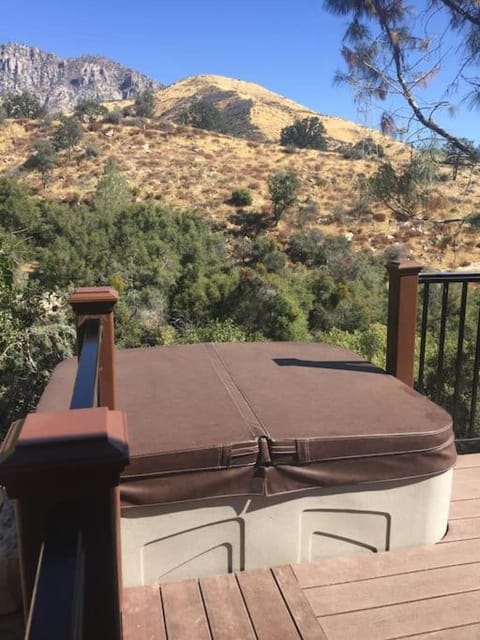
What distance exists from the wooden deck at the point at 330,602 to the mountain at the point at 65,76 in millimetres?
98896

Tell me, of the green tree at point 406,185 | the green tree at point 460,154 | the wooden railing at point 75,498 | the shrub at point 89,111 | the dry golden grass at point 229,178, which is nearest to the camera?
the wooden railing at point 75,498

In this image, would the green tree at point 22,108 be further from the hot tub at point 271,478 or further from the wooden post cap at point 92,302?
the hot tub at point 271,478

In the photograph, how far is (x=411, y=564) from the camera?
1.91 metres

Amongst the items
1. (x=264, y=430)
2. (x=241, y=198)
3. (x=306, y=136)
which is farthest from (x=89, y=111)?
(x=264, y=430)

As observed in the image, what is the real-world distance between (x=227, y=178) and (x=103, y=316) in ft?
71.3

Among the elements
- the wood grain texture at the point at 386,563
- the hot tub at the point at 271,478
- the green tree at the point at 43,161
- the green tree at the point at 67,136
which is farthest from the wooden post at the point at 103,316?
the green tree at the point at 67,136

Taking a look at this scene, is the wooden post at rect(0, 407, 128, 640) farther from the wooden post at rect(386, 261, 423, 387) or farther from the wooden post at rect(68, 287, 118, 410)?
the wooden post at rect(386, 261, 423, 387)

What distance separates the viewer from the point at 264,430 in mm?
1846

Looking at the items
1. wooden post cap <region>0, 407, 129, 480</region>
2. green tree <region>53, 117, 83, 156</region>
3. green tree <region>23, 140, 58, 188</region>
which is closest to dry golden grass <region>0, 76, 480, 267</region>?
green tree <region>23, 140, 58, 188</region>

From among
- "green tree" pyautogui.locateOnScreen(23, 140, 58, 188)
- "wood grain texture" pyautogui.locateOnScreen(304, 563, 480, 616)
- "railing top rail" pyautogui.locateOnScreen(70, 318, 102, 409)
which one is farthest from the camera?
"green tree" pyautogui.locateOnScreen(23, 140, 58, 188)

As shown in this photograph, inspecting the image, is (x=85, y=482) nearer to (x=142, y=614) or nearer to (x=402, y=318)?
(x=142, y=614)

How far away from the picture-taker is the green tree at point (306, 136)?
3130cm

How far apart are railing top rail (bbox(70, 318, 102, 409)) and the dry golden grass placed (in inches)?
622

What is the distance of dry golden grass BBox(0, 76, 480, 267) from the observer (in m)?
18.9
